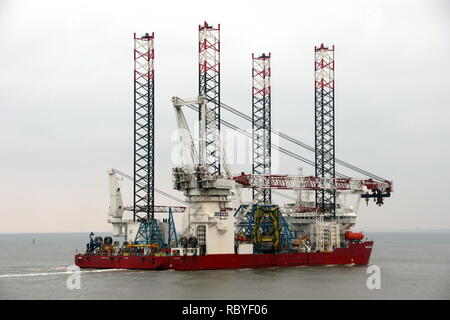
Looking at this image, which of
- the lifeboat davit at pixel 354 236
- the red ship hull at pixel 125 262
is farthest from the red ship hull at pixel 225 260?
the lifeboat davit at pixel 354 236

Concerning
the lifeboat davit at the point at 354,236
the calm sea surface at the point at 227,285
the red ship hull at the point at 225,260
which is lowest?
the calm sea surface at the point at 227,285

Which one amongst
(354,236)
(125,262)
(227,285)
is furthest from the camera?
(354,236)

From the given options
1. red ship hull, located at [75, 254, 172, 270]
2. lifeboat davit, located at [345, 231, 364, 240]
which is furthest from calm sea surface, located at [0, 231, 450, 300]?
lifeboat davit, located at [345, 231, 364, 240]

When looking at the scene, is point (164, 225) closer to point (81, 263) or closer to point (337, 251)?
point (81, 263)

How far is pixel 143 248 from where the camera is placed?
180ft

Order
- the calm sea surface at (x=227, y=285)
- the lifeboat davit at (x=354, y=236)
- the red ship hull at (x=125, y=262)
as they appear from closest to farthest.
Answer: the calm sea surface at (x=227, y=285), the red ship hull at (x=125, y=262), the lifeboat davit at (x=354, y=236)

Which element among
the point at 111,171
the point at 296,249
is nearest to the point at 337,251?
the point at 296,249

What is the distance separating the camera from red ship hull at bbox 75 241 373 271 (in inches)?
2052

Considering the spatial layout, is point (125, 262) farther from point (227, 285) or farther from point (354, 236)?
point (354, 236)

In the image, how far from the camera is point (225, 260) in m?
53.3

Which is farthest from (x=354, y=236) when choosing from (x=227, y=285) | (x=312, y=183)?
(x=227, y=285)

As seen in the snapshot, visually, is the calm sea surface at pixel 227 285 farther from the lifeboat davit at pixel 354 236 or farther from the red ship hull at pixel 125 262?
the lifeboat davit at pixel 354 236

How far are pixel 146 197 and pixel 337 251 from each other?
17.1 metres

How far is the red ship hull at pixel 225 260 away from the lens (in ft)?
171
